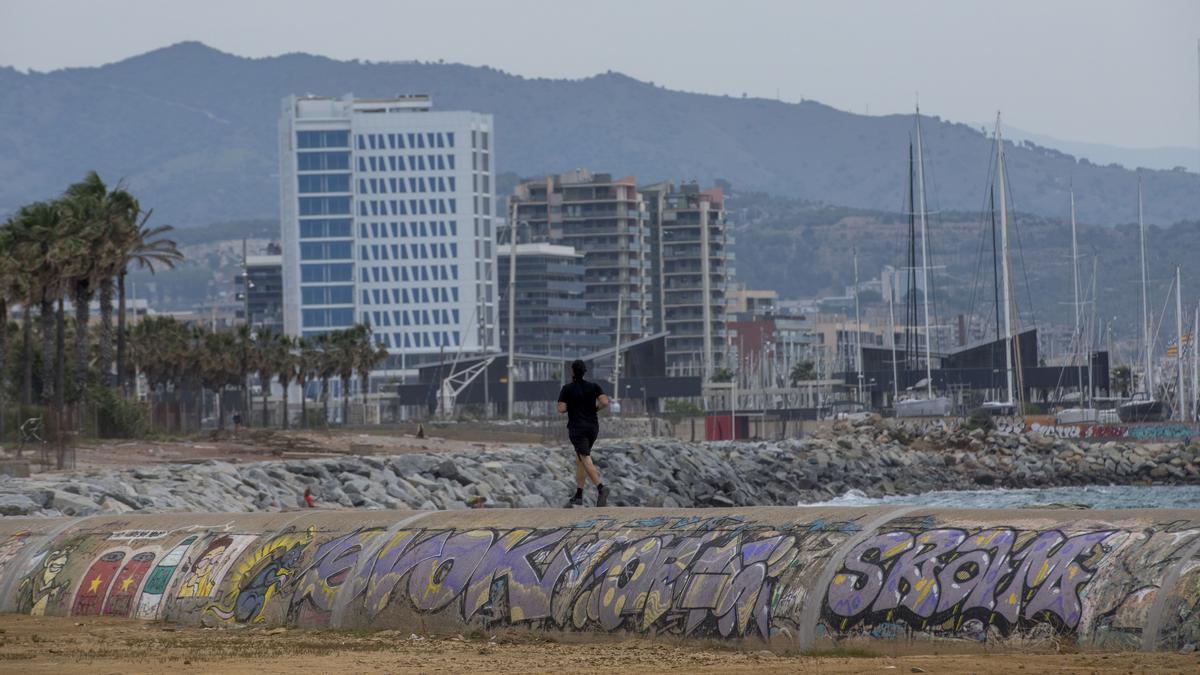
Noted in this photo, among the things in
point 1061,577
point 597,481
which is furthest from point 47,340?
point 1061,577

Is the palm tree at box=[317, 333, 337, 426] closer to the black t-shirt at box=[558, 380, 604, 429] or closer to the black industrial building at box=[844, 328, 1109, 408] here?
the black industrial building at box=[844, 328, 1109, 408]

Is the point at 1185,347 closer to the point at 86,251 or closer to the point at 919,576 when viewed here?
the point at 86,251

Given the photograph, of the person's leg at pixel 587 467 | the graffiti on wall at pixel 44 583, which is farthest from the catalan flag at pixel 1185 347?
the graffiti on wall at pixel 44 583

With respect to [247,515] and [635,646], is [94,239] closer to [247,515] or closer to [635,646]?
[247,515]

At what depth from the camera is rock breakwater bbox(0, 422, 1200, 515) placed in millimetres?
39250

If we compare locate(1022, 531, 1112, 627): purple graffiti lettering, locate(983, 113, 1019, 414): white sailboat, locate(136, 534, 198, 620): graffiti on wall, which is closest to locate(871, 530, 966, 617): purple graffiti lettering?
locate(1022, 531, 1112, 627): purple graffiti lettering

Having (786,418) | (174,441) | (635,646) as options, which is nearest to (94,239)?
(174,441)

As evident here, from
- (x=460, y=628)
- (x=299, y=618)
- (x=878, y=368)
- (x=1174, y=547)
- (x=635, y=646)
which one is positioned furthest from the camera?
(x=878, y=368)

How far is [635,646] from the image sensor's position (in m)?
16.3

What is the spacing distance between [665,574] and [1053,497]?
6617 cm

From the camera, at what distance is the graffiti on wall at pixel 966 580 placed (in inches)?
581

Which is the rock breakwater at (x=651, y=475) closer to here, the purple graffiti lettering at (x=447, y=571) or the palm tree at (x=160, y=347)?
the purple graffiti lettering at (x=447, y=571)

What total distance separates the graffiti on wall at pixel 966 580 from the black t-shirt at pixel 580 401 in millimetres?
5956

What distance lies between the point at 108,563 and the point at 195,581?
1653 millimetres
